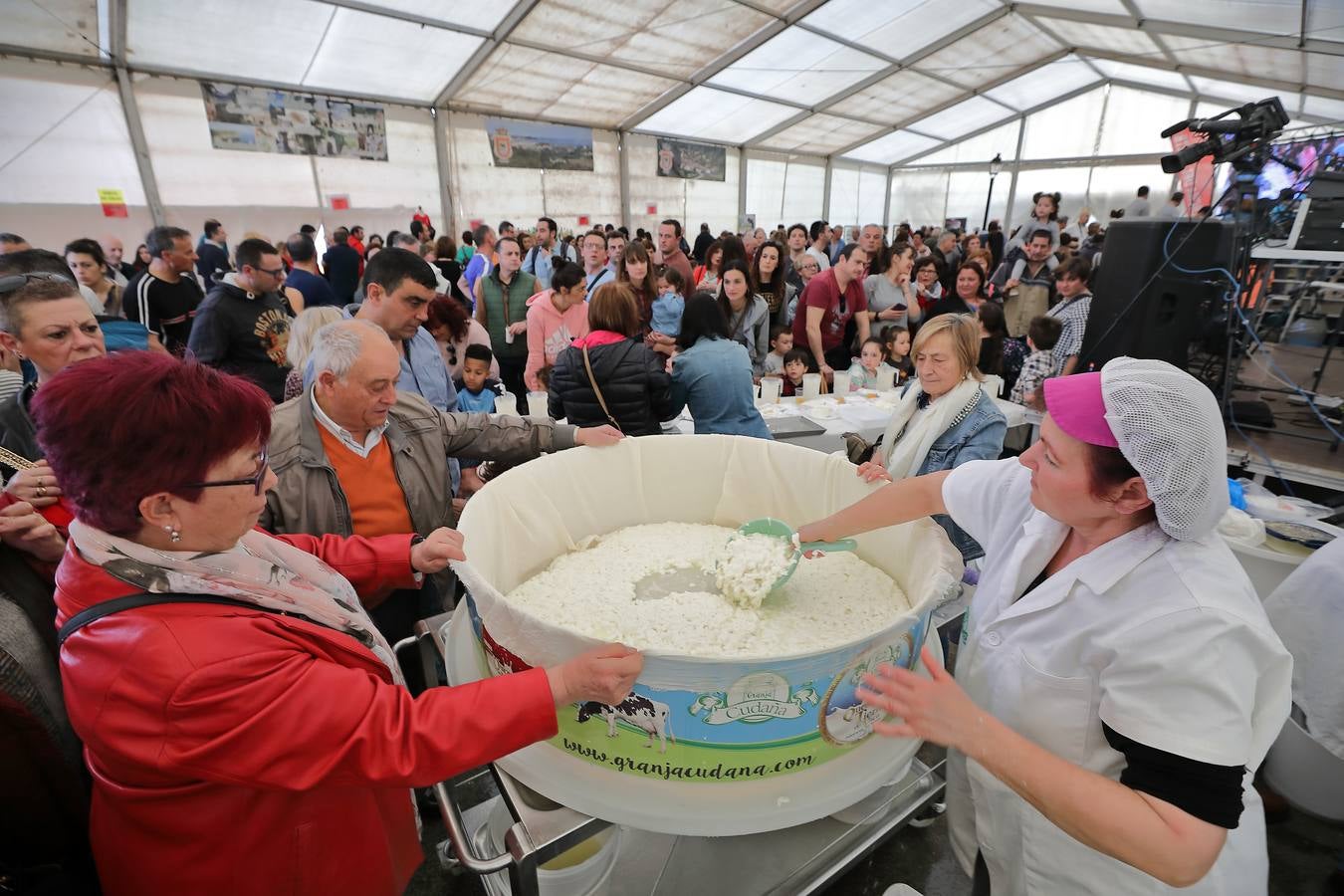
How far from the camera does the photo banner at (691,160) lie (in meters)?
11.8

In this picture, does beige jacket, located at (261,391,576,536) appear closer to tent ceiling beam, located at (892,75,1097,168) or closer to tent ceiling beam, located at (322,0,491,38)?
tent ceiling beam, located at (322,0,491,38)

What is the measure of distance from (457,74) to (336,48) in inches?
60.1

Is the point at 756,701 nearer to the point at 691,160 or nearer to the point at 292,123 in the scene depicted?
the point at 292,123

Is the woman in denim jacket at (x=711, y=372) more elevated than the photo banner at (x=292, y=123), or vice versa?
the photo banner at (x=292, y=123)

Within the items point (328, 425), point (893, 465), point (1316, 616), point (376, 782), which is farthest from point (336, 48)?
point (1316, 616)

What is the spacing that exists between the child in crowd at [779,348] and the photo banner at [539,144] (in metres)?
7.32

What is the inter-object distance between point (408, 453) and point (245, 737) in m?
0.99

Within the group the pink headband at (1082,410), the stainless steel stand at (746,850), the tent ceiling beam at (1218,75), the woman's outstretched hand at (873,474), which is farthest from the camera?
the tent ceiling beam at (1218,75)

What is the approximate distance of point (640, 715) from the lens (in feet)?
3.32

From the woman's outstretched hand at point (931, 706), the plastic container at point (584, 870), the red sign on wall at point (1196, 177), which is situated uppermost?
the red sign on wall at point (1196, 177)

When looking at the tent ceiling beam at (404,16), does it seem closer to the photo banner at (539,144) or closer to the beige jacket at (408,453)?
the photo banner at (539,144)

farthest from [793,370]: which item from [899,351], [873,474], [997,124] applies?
[997,124]

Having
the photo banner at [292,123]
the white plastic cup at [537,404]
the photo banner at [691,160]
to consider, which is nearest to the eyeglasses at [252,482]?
the white plastic cup at [537,404]

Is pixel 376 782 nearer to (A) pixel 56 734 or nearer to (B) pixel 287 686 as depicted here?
(B) pixel 287 686
